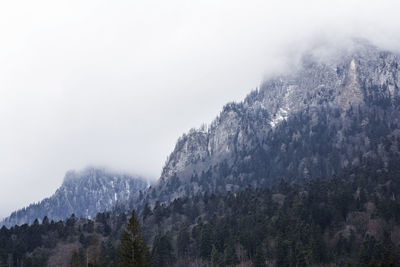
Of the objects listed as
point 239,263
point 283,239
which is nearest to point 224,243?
point 239,263

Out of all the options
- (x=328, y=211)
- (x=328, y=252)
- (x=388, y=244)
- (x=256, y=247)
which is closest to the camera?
(x=388, y=244)

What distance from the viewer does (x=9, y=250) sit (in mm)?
171500

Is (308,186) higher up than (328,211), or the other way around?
(308,186)

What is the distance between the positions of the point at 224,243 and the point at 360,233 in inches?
1819

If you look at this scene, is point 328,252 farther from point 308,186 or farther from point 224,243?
point 308,186

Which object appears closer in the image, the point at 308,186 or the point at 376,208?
the point at 376,208

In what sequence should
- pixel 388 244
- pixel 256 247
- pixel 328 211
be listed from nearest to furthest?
pixel 388 244
pixel 256 247
pixel 328 211

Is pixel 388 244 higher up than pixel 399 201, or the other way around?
pixel 399 201

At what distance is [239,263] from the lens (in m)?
147

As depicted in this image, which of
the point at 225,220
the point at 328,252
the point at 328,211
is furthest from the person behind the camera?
the point at 225,220

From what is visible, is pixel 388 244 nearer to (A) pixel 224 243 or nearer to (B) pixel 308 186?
(A) pixel 224 243

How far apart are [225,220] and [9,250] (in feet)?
278

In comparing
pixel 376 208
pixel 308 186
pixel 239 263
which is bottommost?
pixel 239 263

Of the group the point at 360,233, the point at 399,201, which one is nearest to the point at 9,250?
the point at 360,233
